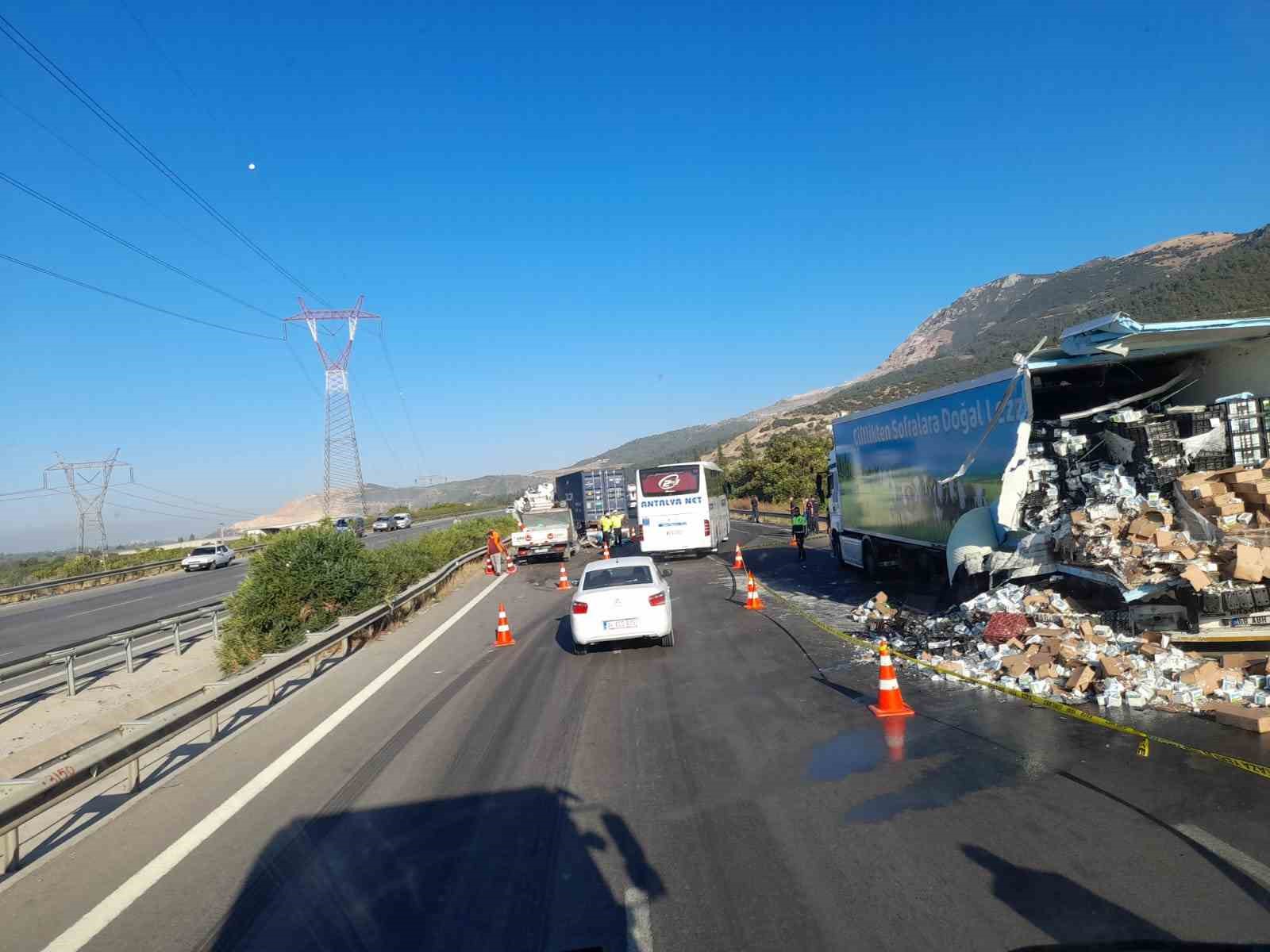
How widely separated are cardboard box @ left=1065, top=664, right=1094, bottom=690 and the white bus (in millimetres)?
20934

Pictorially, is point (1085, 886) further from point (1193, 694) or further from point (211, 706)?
point (211, 706)

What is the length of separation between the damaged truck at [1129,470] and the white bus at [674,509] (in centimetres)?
1489

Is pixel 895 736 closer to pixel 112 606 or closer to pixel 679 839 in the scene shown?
pixel 679 839

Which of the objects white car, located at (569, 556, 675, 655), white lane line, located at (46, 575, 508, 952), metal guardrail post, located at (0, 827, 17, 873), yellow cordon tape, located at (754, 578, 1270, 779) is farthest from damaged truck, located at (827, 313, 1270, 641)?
metal guardrail post, located at (0, 827, 17, 873)

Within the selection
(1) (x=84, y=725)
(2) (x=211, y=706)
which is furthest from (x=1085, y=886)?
(1) (x=84, y=725)

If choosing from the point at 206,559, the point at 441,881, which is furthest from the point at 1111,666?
the point at 206,559

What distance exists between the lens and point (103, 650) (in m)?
16.4

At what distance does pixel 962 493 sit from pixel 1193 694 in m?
6.46

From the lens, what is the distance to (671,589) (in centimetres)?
2186

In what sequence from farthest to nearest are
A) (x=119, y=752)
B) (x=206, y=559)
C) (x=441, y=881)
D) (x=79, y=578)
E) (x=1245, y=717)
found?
(x=206, y=559) < (x=79, y=578) < (x=1245, y=717) < (x=119, y=752) < (x=441, y=881)

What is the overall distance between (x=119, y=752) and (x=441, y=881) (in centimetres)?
328

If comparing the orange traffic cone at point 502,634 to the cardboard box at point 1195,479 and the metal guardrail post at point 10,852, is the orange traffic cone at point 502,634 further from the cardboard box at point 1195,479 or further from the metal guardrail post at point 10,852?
the cardboard box at point 1195,479

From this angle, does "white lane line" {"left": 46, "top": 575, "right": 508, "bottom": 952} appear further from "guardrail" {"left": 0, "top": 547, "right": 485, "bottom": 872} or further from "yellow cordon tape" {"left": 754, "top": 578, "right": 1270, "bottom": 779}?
"yellow cordon tape" {"left": 754, "top": 578, "right": 1270, "bottom": 779}

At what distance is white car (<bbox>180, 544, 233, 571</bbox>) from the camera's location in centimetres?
4775
